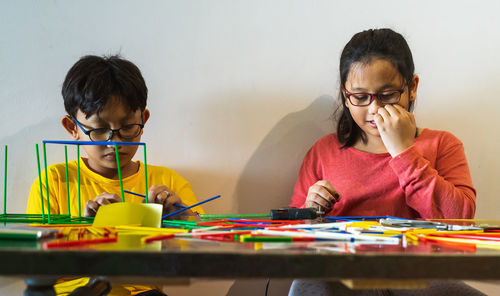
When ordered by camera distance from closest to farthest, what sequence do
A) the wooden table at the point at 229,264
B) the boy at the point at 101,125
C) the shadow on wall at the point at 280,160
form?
the wooden table at the point at 229,264, the boy at the point at 101,125, the shadow on wall at the point at 280,160

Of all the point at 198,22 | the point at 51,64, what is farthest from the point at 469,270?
the point at 51,64

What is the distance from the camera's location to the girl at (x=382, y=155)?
3.84ft

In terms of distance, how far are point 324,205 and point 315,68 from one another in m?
0.59

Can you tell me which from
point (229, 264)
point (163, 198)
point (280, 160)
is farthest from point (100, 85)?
point (229, 264)

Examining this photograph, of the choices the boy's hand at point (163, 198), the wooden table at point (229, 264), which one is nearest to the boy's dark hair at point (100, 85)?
the boy's hand at point (163, 198)

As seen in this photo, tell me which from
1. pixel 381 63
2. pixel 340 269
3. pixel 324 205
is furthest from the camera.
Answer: pixel 381 63

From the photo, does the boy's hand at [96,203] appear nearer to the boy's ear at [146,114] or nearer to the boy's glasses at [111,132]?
the boy's glasses at [111,132]

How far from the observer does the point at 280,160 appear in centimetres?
153

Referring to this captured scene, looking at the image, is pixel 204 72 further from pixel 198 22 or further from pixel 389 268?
pixel 389 268

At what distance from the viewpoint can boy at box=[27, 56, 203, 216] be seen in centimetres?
123

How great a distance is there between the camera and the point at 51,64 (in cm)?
146

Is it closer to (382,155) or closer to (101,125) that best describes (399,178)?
(382,155)

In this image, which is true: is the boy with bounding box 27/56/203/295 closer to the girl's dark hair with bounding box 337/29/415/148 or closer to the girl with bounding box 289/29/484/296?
the girl with bounding box 289/29/484/296

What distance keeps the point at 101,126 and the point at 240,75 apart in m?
0.51
